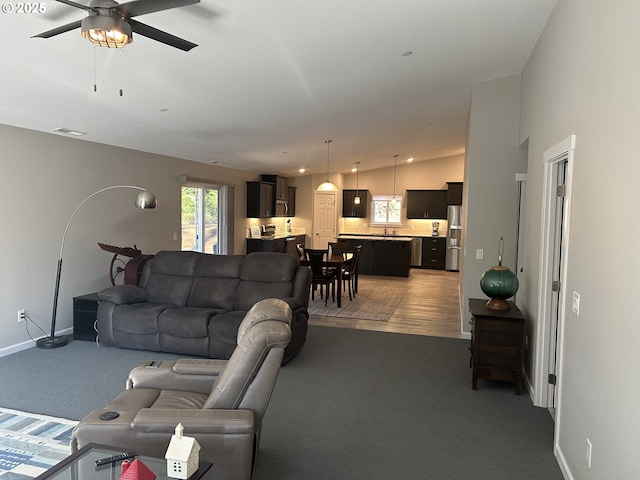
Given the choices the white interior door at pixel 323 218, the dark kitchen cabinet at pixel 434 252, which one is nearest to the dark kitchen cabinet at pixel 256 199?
the white interior door at pixel 323 218

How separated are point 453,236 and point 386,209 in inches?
84.1

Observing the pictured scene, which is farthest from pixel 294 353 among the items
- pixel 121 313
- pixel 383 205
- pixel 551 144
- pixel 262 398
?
pixel 383 205

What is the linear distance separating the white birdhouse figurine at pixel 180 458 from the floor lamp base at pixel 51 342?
4.08 metres

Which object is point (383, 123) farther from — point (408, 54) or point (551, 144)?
point (551, 144)

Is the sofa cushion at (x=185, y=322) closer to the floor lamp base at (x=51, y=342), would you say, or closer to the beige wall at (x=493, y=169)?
the floor lamp base at (x=51, y=342)

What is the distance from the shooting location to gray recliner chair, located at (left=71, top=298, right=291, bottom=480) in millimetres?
2342

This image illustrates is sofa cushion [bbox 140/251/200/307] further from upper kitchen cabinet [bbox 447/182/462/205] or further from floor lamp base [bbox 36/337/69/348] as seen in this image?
upper kitchen cabinet [bbox 447/182/462/205]

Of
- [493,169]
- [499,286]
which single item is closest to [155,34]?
[499,286]

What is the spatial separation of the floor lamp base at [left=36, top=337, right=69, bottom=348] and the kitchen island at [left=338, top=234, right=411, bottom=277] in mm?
7166

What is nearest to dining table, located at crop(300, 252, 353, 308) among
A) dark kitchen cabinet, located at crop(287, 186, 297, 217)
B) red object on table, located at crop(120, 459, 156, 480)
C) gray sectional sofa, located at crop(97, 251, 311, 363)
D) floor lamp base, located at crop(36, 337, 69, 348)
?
gray sectional sofa, located at crop(97, 251, 311, 363)

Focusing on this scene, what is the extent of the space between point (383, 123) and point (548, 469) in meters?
5.27

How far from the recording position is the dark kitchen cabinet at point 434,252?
12.7 m
